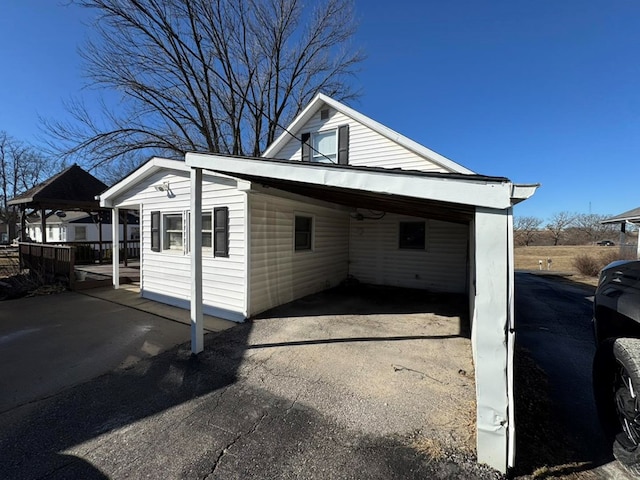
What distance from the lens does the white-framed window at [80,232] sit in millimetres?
25922

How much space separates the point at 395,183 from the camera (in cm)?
246

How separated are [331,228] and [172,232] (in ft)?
14.6

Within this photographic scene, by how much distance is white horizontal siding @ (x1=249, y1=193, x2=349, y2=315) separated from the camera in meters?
6.00

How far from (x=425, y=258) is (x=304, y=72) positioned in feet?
45.1

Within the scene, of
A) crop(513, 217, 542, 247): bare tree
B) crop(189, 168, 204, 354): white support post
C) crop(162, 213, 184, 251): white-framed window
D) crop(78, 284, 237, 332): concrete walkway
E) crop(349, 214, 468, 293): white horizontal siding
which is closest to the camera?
crop(189, 168, 204, 354): white support post

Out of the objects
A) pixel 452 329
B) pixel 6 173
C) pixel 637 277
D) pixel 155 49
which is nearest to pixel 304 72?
pixel 155 49

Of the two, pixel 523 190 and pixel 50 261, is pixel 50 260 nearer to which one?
pixel 50 261

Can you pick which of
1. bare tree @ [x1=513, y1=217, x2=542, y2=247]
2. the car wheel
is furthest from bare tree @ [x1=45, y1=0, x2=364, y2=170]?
bare tree @ [x1=513, y1=217, x2=542, y2=247]

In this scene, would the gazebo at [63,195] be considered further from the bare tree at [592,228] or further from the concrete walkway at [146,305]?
the bare tree at [592,228]

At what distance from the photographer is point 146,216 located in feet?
25.4

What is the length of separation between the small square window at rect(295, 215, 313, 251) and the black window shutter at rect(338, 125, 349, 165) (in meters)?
2.73

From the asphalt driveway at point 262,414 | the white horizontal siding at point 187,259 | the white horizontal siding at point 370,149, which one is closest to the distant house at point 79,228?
the white horizontal siding at point 187,259

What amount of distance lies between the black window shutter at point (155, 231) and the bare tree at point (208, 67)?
710 cm

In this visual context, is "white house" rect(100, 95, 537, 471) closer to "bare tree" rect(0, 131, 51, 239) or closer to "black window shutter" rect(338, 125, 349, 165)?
"black window shutter" rect(338, 125, 349, 165)
